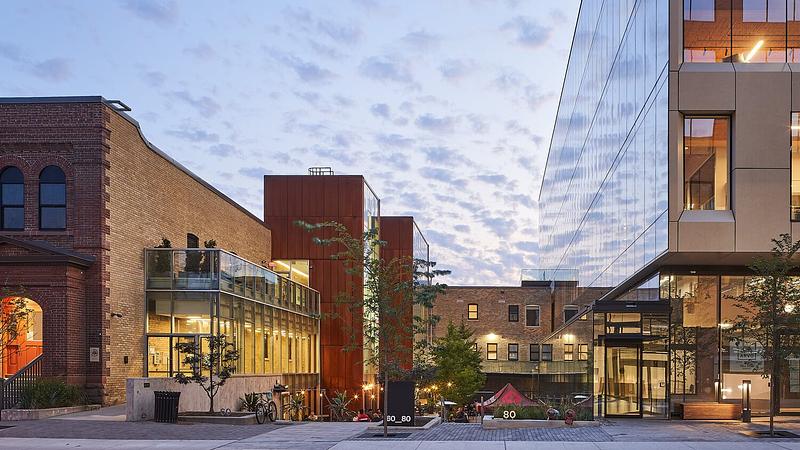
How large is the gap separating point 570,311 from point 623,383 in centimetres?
2716

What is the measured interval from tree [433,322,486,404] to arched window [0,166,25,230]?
37.4 metres

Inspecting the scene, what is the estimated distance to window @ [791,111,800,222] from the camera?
973 inches

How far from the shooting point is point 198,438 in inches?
848

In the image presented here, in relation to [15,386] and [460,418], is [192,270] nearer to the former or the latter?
[15,386]

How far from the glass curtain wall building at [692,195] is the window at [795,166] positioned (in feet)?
0.09

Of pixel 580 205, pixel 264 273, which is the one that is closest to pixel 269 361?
pixel 264 273

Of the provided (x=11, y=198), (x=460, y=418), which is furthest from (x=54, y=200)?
(x=460, y=418)

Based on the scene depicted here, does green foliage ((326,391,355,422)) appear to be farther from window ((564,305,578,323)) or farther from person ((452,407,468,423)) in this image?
window ((564,305,578,323))

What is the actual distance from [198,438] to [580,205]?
98.3 feet

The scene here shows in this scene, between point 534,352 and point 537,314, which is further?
point 537,314

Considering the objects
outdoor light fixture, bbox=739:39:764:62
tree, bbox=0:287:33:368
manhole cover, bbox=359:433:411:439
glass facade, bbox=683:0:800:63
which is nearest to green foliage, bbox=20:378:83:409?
tree, bbox=0:287:33:368

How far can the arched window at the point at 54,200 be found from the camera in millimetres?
30516

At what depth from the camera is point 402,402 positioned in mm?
24750

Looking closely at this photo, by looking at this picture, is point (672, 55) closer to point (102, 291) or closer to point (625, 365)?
point (625, 365)
